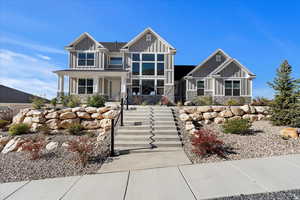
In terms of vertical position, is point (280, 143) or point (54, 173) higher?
point (280, 143)

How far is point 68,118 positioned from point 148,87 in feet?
29.0

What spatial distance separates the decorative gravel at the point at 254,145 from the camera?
16.0ft

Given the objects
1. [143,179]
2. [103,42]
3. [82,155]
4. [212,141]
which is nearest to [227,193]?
[143,179]

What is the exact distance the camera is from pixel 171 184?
11.0ft

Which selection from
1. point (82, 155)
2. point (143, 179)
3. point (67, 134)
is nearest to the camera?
point (143, 179)

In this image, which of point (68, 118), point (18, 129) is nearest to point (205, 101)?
point (68, 118)

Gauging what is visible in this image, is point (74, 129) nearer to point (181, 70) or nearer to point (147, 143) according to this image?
point (147, 143)

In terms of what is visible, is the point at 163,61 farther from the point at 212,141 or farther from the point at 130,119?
the point at 212,141

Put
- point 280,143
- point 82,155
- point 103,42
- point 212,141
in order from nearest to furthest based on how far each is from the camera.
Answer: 1. point 82,155
2. point 212,141
3. point 280,143
4. point 103,42

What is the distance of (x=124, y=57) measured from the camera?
53.0 ft

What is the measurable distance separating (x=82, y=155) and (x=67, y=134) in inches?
148

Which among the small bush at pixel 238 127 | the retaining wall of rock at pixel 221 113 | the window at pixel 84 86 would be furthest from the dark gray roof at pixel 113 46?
the small bush at pixel 238 127

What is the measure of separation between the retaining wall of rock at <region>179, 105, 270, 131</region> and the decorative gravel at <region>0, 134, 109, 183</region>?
545 cm

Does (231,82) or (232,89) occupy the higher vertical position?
(231,82)
